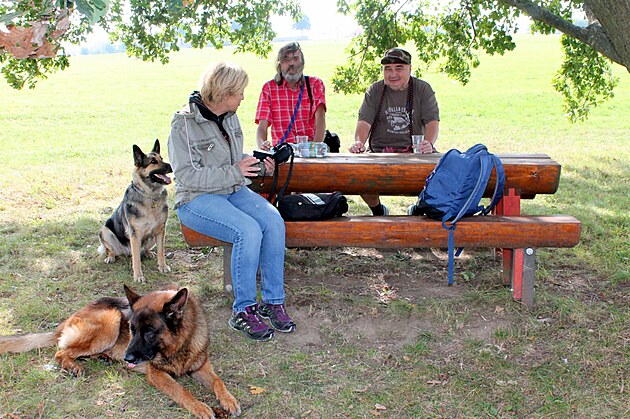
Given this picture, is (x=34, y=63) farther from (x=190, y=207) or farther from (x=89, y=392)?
(x=89, y=392)

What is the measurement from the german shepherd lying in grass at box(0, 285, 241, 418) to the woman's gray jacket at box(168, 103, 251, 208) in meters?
0.83

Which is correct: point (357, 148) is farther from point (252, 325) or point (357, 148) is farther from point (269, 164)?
point (252, 325)

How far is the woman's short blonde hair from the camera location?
14.3 feet

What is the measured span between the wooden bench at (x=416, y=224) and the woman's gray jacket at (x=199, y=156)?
1.25ft

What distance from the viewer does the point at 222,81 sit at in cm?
437

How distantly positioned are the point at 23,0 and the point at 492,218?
143 inches

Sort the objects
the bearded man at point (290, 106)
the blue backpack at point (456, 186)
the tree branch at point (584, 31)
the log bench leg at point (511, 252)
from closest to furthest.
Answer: the blue backpack at point (456, 186) → the log bench leg at point (511, 252) → the tree branch at point (584, 31) → the bearded man at point (290, 106)

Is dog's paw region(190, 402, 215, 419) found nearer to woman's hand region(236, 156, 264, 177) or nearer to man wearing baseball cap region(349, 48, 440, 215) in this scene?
woman's hand region(236, 156, 264, 177)

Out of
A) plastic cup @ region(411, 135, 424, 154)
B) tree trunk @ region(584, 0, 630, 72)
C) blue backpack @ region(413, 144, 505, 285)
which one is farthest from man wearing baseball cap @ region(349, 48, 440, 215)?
tree trunk @ region(584, 0, 630, 72)

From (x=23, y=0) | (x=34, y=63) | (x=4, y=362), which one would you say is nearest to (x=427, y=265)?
(x=4, y=362)

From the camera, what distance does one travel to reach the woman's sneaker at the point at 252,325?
14.3 feet

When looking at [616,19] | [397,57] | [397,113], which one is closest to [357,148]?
[397,113]

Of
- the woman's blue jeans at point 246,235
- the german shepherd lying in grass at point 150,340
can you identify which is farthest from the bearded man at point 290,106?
the german shepherd lying in grass at point 150,340

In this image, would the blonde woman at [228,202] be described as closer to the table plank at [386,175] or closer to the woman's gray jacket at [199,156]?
Answer: the woman's gray jacket at [199,156]
